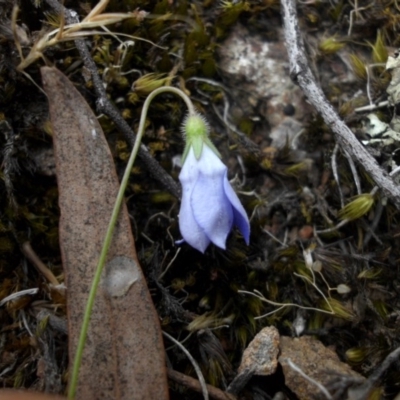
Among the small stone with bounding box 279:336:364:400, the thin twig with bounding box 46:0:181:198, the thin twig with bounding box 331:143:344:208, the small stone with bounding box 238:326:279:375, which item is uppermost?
the thin twig with bounding box 46:0:181:198

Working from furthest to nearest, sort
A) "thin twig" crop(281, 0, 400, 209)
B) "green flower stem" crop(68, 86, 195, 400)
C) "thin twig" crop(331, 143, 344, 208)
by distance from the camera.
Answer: "thin twig" crop(331, 143, 344, 208) → "thin twig" crop(281, 0, 400, 209) → "green flower stem" crop(68, 86, 195, 400)

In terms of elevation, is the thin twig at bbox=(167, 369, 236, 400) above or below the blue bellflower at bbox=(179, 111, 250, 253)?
below

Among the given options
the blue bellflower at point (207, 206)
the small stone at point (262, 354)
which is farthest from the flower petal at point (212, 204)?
the small stone at point (262, 354)

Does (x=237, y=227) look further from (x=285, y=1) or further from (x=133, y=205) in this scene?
(x=285, y=1)

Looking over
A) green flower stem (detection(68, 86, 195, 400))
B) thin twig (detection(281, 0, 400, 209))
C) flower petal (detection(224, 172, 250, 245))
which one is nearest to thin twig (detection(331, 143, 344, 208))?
thin twig (detection(281, 0, 400, 209))

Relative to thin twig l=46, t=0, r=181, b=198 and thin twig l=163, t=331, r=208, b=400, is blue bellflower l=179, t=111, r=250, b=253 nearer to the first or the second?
thin twig l=46, t=0, r=181, b=198

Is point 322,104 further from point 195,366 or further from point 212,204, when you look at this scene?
point 195,366

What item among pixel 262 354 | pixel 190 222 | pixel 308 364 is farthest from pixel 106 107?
pixel 308 364

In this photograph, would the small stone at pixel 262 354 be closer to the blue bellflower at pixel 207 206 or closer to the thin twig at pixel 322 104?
the blue bellflower at pixel 207 206
